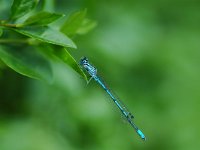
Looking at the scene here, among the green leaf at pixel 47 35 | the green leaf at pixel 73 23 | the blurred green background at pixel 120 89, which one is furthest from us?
the blurred green background at pixel 120 89

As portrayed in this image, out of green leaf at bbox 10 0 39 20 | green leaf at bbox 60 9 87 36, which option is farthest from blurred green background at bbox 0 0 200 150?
green leaf at bbox 10 0 39 20

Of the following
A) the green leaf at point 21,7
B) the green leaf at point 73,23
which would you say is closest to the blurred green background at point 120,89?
the green leaf at point 73,23

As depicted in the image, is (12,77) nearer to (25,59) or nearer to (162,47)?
(25,59)

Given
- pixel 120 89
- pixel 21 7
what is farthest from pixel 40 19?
pixel 120 89

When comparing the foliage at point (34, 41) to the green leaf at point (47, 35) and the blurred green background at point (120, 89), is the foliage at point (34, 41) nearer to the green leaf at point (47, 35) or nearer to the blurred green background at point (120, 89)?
the green leaf at point (47, 35)

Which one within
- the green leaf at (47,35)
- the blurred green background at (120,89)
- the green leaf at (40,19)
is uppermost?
the blurred green background at (120,89)

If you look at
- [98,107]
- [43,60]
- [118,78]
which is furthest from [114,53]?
[43,60]
